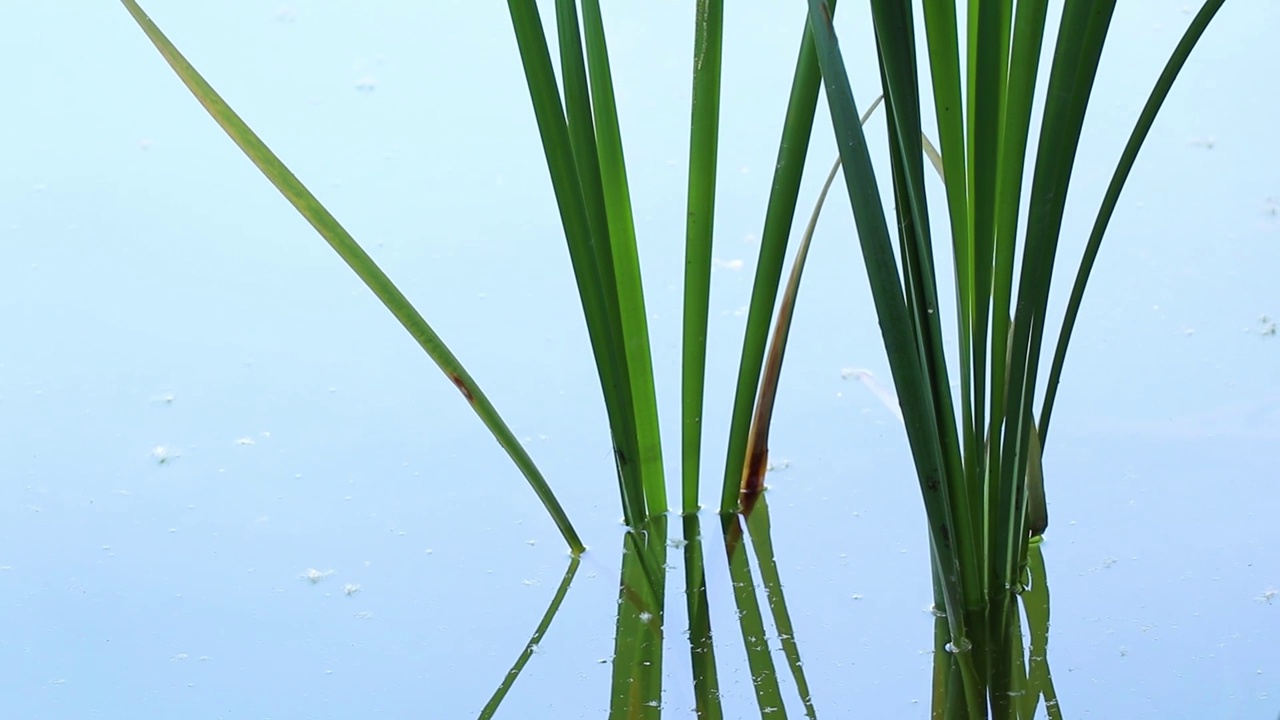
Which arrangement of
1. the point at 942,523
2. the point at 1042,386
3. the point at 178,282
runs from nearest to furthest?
the point at 942,523 → the point at 1042,386 → the point at 178,282

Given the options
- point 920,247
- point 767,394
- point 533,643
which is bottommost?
point 533,643

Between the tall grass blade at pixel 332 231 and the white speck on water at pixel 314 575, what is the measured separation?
6.6 inches

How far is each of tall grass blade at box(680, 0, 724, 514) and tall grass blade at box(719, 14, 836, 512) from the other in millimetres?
30

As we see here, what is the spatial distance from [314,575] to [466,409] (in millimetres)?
249

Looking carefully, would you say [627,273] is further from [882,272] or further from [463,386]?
[882,272]

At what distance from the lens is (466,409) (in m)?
1.09

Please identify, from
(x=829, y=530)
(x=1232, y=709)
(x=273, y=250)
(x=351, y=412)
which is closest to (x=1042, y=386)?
(x=829, y=530)

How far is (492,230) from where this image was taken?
53.4 inches

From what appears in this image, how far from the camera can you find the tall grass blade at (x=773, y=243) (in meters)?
0.78

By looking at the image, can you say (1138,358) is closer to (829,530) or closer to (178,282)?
(829,530)

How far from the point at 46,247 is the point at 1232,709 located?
1189 millimetres

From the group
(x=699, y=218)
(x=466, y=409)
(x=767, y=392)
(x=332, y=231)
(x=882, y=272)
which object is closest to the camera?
(x=882, y=272)

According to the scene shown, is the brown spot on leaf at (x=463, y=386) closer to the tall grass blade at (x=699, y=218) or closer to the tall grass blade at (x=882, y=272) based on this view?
the tall grass blade at (x=699, y=218)

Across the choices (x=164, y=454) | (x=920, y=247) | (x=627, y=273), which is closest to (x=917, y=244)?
(x=920, y=247)
